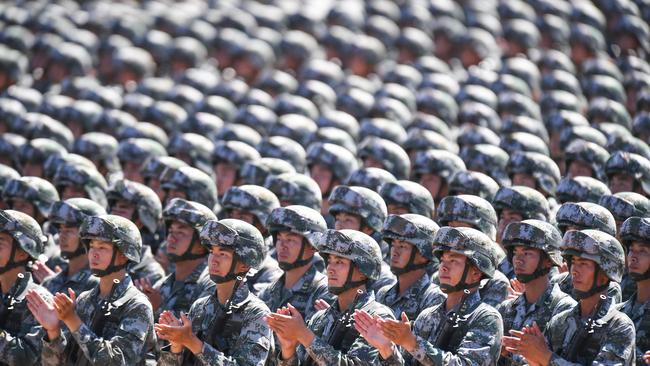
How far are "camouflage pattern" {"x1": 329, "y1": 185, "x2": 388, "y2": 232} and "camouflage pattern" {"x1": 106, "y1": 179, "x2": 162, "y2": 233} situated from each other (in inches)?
92.6

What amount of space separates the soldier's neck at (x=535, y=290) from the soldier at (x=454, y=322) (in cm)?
65

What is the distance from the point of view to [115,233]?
43.3 ft

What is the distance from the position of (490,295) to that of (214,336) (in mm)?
2683

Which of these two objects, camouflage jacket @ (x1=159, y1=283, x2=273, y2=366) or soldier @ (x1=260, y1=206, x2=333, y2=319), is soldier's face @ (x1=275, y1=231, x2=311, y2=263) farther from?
camouflage jacket @ (x1=159, y1=283, x2=273, y2=366)

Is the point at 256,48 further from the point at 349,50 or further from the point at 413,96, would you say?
the point at 413,96

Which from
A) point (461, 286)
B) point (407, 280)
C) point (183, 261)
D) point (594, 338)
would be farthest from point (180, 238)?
point (594, 338)

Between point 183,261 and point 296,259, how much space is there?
1.37 meters

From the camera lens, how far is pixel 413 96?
74.3 ft

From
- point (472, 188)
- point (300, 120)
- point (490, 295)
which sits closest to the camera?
point (490, 295)

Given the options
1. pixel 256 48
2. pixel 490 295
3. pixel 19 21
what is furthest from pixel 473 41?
pixel 490 295

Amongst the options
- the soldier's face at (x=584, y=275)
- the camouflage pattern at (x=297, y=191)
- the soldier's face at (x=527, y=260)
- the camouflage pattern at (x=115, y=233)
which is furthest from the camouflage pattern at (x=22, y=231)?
the soldier's face at (x=584, y=275)

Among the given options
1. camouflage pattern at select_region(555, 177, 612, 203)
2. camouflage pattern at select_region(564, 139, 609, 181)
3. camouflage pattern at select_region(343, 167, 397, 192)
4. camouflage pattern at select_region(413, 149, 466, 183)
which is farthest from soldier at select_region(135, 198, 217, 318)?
camouflage pattern at select_region(564, 139, 609, 181)

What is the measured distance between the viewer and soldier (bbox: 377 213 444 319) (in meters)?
13.2

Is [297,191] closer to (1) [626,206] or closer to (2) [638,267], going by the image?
(1) [626,206]
